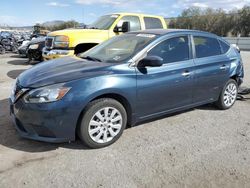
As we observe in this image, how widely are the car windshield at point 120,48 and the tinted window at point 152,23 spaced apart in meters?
4.55

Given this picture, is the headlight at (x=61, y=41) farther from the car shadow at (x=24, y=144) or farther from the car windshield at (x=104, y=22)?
the car shadow at (x=24, y=144)

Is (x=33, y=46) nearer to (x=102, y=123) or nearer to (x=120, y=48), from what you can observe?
(x=120, y=48)

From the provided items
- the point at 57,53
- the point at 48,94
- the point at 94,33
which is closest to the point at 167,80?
the point at 48,94

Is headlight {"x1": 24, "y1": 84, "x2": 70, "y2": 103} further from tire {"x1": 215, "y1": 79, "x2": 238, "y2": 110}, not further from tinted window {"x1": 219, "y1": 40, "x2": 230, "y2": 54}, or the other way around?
tinted window {"x1": 219, "y1": 40, "x2": 230, "y2": 54}

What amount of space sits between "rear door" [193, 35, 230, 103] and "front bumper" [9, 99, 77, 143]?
2.43m

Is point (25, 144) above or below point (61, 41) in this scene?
below

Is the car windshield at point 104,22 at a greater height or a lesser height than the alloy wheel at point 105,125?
greater

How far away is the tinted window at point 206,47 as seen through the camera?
17.8 feet


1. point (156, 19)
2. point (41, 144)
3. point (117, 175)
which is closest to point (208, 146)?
point (117, 175)

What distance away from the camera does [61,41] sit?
8.49m

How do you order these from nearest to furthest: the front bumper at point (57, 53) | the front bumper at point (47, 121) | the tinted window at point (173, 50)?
the front bumper at point (47, 121) < the tinted window at point (173, 50) < the front bumper at point (57, 53)

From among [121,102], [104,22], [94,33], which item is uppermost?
[104,22]

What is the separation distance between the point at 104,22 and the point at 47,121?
6.44 m

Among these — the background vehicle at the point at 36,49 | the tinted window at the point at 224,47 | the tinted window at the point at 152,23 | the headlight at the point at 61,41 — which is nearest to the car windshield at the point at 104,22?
the tinted window at the point at 152,23
